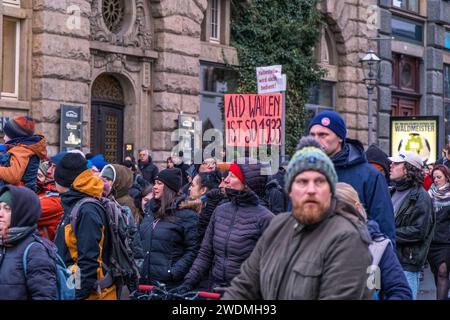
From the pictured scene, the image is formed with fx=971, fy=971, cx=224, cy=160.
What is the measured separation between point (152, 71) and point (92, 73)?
5.89ft

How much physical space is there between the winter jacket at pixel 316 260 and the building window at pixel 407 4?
2513 cm

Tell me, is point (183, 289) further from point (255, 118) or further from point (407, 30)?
point (407, 30)

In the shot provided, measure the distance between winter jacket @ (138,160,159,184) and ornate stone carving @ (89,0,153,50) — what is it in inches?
104

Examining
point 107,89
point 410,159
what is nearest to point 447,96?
point 107,89

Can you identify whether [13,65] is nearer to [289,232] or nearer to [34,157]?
[34,157]

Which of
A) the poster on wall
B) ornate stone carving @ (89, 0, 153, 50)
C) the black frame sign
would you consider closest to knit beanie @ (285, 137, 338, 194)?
the black frame sign

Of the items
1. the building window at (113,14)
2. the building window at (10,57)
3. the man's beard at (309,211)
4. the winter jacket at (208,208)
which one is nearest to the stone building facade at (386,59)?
the building window at (113,14)

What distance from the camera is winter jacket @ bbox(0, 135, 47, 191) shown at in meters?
8.73

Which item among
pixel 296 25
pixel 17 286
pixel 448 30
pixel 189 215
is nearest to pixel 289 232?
pixel 17 286

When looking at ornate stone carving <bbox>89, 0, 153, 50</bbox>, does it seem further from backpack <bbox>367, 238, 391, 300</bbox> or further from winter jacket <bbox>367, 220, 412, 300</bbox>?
winter jacket <bbox>367, 220, 412, 300</bbox>

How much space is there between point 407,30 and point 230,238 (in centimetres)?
2325

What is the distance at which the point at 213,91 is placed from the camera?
858 inches

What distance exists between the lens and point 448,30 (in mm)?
31797

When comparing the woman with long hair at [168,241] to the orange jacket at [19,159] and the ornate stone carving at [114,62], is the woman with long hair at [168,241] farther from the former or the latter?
the ornate stone carving at [114,62]
